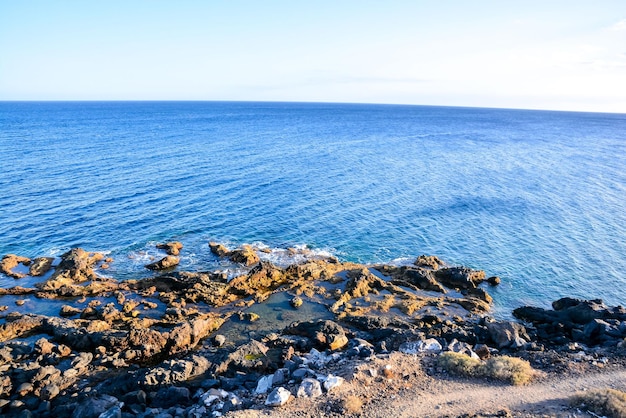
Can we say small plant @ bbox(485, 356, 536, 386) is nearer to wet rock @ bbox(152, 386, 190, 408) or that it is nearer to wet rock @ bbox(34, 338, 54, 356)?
wet rock @ bbox(152, 386, 190, 408)

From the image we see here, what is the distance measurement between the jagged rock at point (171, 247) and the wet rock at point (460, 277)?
98.7ft

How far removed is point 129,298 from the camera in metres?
37.2

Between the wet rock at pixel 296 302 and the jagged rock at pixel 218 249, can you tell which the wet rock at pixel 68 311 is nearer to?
the jagged rock at pixel 218 249

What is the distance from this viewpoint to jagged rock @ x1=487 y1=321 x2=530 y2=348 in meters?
28.0

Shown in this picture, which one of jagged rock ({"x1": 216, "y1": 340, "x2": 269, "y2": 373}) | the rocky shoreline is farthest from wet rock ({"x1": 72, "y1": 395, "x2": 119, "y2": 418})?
jagged rock ({"x1": 216, "y1": 340, "x2": 269, "y2": 373})

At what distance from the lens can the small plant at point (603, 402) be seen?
18219mm

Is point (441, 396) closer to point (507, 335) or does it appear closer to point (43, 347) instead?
point (507, 335)

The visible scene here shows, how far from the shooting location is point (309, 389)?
21.2m

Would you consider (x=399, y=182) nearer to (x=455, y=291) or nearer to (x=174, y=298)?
(x=455, y=291)

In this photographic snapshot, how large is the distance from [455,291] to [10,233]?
53345 mm

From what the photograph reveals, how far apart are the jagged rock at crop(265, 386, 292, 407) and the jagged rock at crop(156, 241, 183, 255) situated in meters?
29.3

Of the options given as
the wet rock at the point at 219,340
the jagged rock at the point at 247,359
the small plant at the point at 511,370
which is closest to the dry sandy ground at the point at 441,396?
the small plant at the point at 511,370

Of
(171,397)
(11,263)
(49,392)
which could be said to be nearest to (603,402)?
(171,397)

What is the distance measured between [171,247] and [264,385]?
2902 centimetres
